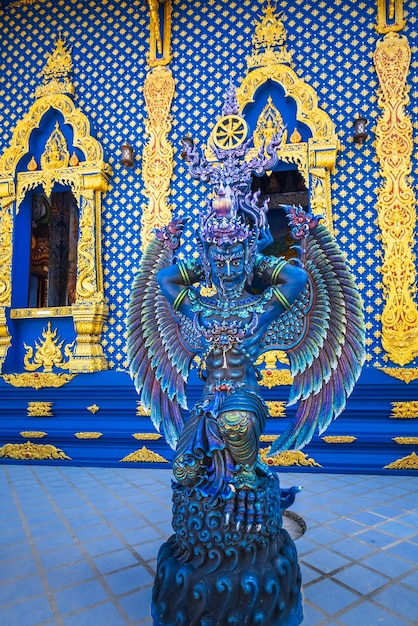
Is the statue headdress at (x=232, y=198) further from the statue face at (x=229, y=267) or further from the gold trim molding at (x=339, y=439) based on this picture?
the gold trim molding at (x=339, y=439)

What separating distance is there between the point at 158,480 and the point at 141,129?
14.9 feet

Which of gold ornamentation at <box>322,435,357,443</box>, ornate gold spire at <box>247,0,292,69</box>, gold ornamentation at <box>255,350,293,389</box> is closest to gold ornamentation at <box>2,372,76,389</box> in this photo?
gold ornamentation at <box>255,350,293,389</box>

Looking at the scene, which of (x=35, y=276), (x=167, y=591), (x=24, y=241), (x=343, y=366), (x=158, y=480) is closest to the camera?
(x=167, y=591)

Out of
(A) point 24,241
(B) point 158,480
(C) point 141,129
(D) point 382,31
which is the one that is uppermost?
(D) point 382,31

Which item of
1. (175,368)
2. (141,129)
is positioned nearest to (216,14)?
(141,129)

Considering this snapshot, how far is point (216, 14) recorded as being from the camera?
562 centimetres

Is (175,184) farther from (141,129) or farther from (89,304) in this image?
(89,304)

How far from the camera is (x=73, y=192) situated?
18.6 feet

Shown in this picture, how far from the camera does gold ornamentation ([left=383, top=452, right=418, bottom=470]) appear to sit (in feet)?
14.9

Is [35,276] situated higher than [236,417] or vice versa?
[35,276]

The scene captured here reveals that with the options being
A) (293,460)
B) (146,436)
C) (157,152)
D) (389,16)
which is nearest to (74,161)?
(157,152)

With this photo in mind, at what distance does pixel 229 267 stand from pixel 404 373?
320 centimetres

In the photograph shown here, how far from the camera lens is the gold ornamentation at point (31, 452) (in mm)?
5266

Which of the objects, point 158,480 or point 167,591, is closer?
point 167,591
